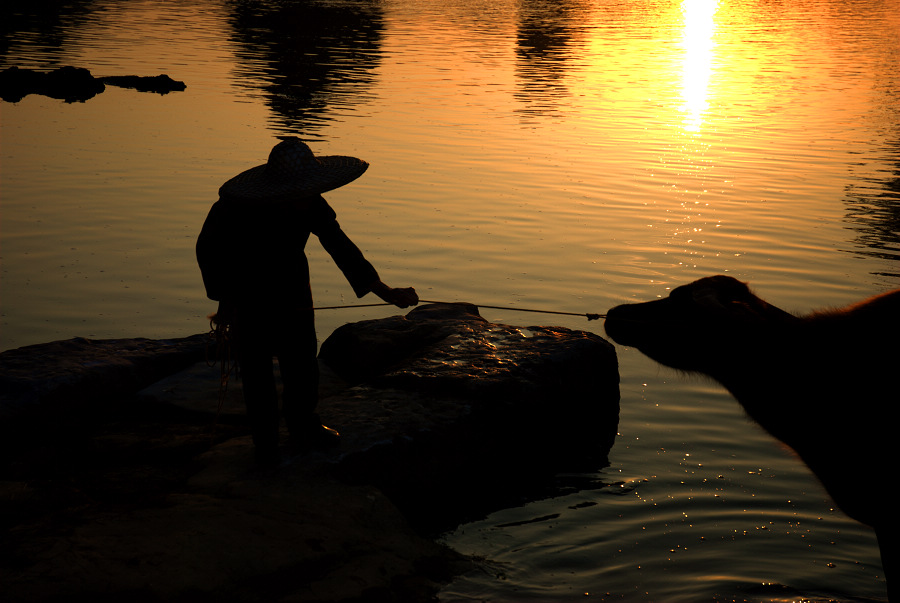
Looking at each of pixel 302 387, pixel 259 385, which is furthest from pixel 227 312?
pixel 302 387

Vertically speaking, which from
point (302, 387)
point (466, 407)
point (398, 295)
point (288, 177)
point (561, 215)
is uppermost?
point (288, 177)

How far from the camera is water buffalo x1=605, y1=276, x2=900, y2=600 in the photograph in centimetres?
431

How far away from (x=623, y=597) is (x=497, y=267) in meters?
6.41

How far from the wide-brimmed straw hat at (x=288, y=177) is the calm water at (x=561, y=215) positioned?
2.39 m

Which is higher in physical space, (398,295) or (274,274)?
(274,274)

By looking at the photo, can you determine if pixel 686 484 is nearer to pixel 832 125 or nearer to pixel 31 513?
pixel 31 513

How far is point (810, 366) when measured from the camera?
15.0 feet

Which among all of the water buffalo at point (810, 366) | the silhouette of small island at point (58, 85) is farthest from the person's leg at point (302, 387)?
the silhouette of small island at point (58, 85)

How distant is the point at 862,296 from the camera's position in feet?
34.8

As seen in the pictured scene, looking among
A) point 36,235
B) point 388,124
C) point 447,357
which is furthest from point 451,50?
point 447,357

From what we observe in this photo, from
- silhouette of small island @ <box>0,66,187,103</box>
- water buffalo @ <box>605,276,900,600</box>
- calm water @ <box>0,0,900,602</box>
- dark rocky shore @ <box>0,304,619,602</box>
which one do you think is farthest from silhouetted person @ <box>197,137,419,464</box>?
silhouette of small island @ <box>0,66,187,103</box>

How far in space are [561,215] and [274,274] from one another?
8797 millimetres

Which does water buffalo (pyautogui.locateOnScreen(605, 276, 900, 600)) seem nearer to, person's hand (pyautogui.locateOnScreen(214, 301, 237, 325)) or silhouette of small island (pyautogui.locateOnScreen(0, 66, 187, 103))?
person's hand (pyautogui.locateOnScreen(214, 301, 237, 325))

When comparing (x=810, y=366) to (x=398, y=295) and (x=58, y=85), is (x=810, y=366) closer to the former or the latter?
(x=398, y=295)
